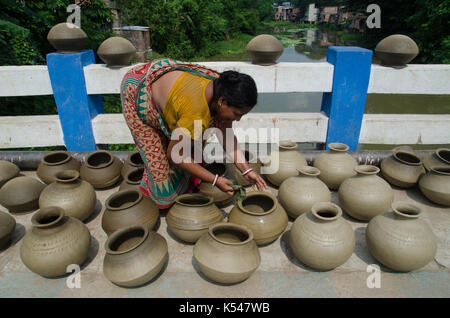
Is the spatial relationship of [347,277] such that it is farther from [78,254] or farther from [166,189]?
[78,254]

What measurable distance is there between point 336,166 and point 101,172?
3.13 meters

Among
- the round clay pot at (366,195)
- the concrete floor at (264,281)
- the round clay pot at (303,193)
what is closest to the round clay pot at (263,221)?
the concrete floor at (264,281)

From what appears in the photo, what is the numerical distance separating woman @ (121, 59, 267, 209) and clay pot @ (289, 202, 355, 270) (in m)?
0.69

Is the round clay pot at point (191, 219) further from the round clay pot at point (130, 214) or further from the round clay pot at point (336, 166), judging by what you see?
the round clay pot at point (336, 166)

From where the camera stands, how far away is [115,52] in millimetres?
4457

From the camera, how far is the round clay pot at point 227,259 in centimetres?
244

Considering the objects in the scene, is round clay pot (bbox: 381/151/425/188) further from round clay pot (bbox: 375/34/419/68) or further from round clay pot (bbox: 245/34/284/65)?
round clay pot (bbox: 245/34/284/65)

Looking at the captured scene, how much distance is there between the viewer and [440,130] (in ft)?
15.5

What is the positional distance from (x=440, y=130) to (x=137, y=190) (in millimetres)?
4655

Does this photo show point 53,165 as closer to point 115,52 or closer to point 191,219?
point 115,52

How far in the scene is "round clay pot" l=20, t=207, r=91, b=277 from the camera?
2594 mm

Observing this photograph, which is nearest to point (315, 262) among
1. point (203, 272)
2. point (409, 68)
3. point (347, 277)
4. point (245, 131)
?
point (347, 277)

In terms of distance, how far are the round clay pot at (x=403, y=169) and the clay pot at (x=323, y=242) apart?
180 centimetres
